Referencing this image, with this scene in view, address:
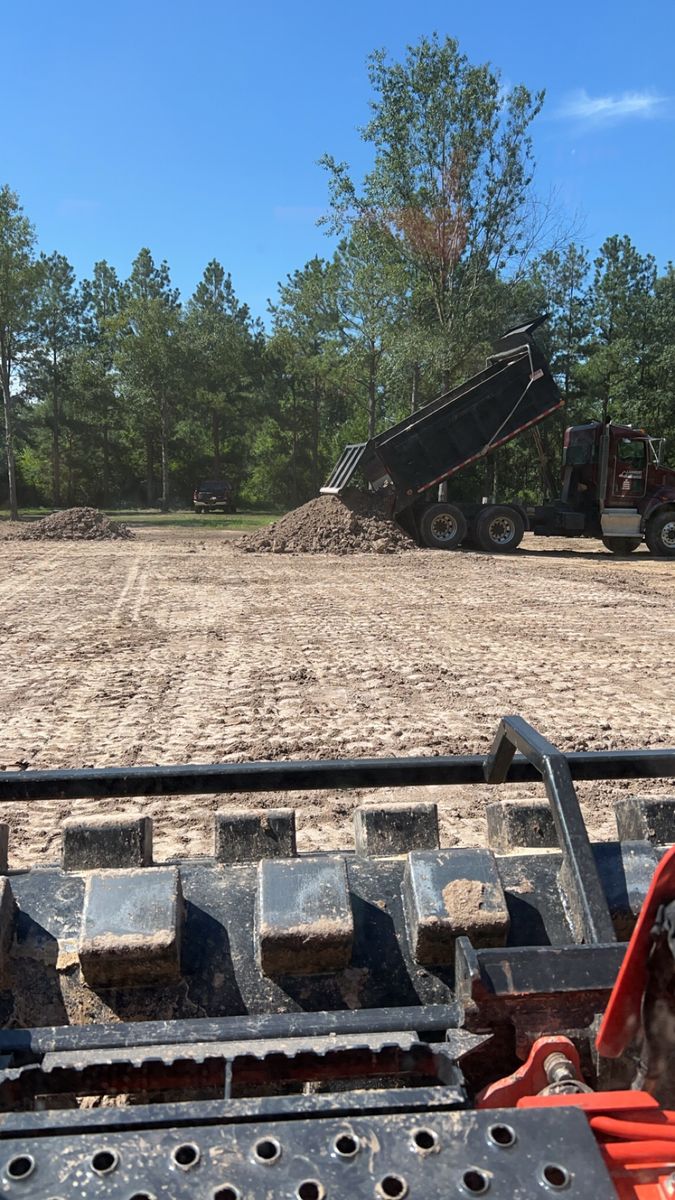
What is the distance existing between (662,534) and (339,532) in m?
7.27

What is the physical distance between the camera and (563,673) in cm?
742

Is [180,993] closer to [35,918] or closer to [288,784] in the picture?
[35,918]

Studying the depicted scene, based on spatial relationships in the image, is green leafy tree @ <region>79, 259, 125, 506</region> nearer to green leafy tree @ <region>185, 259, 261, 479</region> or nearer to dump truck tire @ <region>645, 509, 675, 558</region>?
green leafy tree @ <region>185, 259, 261, 479</region>

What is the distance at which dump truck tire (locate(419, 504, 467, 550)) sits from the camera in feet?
66.1

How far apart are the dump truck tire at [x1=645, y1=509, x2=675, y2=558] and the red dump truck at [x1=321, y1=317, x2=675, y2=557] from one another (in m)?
0.02

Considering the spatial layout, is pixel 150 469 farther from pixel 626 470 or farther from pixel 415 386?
pixel 626 470

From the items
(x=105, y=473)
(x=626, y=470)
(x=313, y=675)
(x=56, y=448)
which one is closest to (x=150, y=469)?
(x=105, y=473)

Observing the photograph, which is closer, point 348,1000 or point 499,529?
point 348,1000

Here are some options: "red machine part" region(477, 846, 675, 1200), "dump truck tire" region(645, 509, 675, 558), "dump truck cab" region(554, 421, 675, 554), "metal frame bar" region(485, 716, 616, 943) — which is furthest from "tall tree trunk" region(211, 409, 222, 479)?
"red machine part" region(477, 846, 675, 1200)

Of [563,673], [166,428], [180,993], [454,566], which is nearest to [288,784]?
[180,993]

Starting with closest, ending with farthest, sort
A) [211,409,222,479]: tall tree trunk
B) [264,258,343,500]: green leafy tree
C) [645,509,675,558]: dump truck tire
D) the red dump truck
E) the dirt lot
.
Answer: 1. the dirt lot
2. the red dump truck
3. [645,509,675,558]: dump truck tire
4. [264,258,343,500]: green leafy tree
5. [211,409,222,479]: tall tree trunk

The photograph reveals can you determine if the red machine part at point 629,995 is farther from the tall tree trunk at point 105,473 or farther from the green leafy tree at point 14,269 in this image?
the tall tree trunk at point 105,473

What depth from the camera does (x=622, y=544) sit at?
69.8 ft

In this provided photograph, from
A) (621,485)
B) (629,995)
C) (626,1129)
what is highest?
(621,485)
